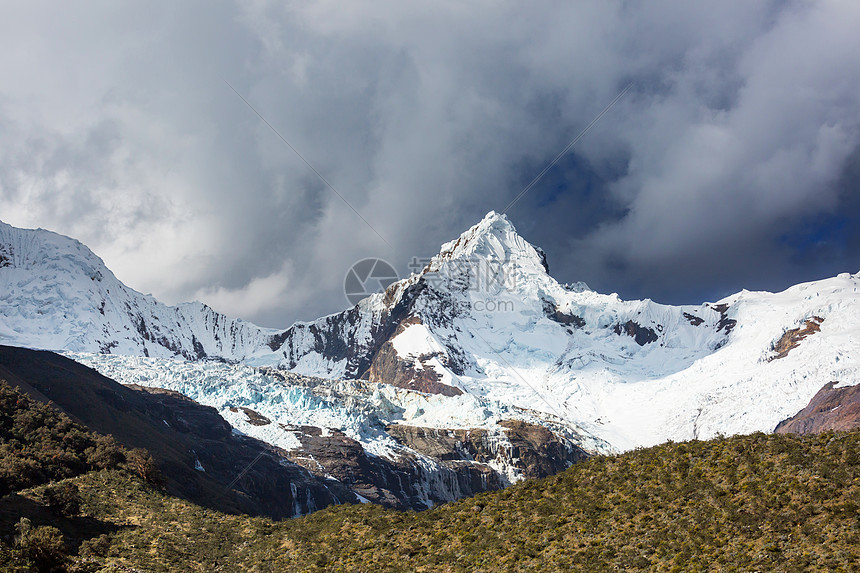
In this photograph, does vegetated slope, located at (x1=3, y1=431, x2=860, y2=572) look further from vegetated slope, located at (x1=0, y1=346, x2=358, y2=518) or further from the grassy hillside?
vegetated slope, located at (x1=0, y1=346, x2=358, y2=518)

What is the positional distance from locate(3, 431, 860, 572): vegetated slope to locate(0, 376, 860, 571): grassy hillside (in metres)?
0.08

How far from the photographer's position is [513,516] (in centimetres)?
3638

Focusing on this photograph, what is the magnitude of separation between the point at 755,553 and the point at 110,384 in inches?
5154

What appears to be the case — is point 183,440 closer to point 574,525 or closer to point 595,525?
point 574,525

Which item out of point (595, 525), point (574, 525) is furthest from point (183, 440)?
point (595, 525)

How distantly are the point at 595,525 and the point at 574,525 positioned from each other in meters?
1.13

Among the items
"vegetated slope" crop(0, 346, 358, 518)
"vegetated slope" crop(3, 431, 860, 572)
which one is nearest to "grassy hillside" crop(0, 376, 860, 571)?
"vegetated slope" crop(3, 431, 860, 572)

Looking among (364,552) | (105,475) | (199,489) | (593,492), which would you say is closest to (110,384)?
(199,489)

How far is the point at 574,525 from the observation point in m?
33.3

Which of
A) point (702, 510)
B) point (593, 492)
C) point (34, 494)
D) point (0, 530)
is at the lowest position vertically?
point (702, 510)

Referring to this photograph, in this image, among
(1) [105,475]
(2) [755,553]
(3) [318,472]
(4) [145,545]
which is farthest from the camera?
(3) [318,472]

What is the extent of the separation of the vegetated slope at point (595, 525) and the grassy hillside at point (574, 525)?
77 millimetres

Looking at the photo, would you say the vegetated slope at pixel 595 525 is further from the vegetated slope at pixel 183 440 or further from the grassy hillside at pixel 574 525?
the vegetated slope at pixel 183 440

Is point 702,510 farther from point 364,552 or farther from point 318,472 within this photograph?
point 318,472
